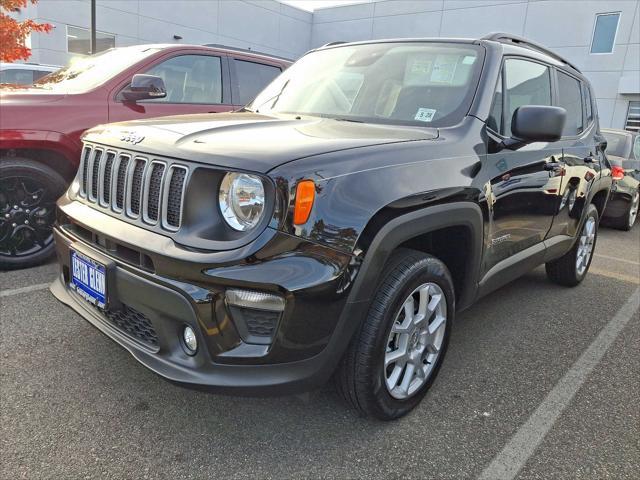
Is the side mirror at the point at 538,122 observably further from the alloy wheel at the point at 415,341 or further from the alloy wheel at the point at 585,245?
the alloy wheel at the point at 585,245

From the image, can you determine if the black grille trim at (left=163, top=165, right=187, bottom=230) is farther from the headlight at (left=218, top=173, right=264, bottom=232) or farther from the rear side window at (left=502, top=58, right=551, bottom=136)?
the rear side window at (left=502, top=58, right=551, bottom=136)

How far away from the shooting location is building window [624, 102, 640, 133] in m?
19.8

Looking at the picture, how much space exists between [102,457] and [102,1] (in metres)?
21.1

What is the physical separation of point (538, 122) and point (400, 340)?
4.30ft

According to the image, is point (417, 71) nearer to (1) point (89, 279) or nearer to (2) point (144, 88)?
(1) point (89, 279)

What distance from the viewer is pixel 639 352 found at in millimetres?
3324

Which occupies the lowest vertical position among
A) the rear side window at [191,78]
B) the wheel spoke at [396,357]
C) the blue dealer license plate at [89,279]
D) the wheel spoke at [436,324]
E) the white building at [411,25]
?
the wheel spoke at [396,357]

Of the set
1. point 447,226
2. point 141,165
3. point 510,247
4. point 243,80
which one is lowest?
point 510,247

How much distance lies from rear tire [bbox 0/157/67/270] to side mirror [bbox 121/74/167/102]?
0.85 metres

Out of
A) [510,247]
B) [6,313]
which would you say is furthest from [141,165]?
[510,247]

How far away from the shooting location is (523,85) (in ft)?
10.5

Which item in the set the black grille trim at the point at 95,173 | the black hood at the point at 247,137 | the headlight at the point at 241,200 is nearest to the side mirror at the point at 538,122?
the black hood at the point at 247,137

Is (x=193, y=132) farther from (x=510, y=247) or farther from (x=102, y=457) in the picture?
(x=510, y=247)

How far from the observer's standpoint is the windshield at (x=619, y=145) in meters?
7.61
